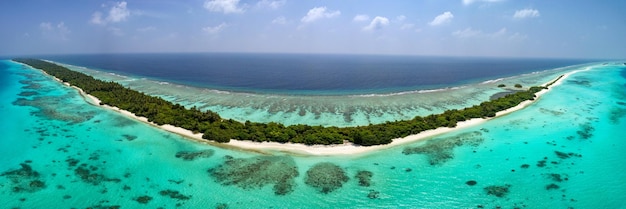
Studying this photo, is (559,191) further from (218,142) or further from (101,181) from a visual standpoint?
(101,181)

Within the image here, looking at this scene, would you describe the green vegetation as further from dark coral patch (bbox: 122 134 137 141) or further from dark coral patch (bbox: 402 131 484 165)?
dark coral patch (bbox: 122 134 137 141)

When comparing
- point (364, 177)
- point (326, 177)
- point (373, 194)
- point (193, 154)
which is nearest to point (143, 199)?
point (193, 154)

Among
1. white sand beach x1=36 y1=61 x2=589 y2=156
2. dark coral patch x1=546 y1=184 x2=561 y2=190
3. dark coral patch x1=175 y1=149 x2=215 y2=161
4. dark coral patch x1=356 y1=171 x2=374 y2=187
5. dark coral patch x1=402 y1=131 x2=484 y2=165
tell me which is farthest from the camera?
white sand beach x1=36 y1=61 x2=589 y2=156

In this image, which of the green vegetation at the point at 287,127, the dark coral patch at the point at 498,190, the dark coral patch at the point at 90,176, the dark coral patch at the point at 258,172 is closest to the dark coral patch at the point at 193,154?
the dark coral patch at the point at 258,172

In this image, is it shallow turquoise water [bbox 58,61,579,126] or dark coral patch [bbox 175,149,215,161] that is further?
shallow turquoise water [bbox 58,61,579,126]

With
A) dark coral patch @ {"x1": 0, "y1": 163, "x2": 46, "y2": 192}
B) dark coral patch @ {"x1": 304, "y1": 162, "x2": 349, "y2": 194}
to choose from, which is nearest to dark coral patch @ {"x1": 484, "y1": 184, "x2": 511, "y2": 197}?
dark coral patch @ {"x1": 304, "y1": 162, "x2": 349, "y2": 194}

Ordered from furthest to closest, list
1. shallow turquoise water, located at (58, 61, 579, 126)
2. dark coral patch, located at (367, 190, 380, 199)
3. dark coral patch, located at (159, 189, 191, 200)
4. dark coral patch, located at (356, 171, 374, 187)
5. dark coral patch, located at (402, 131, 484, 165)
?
shallow turquoise water, located at (58, 61, 579, 126) → dark coral patch, located at (402, 131, 484, 165) → dark coral patch, located at (356, 171, 374, 187) → dark coral patch, located at (367, 190, 380, 199) → dark coral patch, located at (159, 189, 191, 200)
